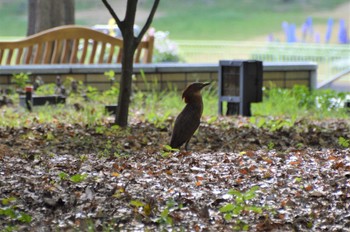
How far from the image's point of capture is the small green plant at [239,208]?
5.82 meters

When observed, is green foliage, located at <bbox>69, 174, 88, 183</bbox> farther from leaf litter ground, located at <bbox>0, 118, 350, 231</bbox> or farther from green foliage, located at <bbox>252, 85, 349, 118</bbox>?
green foliage, located at <bbox>252, 85, 349, 118</bbox>

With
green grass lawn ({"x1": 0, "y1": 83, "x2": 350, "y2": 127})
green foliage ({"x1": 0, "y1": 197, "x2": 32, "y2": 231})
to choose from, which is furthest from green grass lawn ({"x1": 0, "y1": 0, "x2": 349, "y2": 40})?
green foliage ({"x1": 0, "y1": 197, "x2": 32, "y2": 231})

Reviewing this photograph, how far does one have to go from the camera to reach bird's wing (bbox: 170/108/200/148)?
28.0ft

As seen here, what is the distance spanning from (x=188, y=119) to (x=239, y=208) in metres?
2.64

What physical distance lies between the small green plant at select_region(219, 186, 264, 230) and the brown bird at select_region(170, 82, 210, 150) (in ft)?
7.72

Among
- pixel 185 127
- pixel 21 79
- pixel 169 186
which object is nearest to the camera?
pixel 169 186

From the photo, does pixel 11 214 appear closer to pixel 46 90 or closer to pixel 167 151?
pixel 167 151

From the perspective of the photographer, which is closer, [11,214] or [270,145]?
[11,214]

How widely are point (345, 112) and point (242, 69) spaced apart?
5.27 feet

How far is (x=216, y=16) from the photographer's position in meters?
54.9

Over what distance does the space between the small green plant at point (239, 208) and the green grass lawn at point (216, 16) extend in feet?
129

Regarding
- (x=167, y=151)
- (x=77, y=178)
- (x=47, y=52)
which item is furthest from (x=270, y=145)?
(x=47, y=52)

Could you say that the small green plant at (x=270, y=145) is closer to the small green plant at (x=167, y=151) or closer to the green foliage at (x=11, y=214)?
the small green plant at (x=167, y=151)

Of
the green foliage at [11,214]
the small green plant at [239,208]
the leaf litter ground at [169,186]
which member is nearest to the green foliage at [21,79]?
the leaf litter ground at [169,186]
